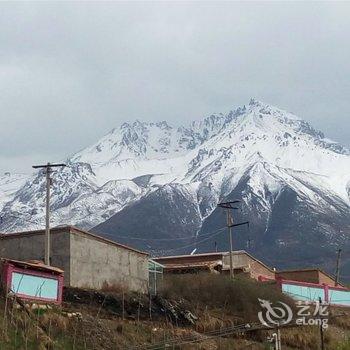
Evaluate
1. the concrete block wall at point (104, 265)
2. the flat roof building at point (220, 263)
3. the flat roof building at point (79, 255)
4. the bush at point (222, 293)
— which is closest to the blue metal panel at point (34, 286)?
the flat roof building at point (79, 255)

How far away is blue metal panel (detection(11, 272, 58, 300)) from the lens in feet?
87.4

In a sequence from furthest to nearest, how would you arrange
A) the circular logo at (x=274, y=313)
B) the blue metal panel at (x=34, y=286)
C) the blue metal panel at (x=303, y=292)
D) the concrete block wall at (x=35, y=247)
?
the blue metal panel at (x=303, y=292) → the circular logo at (x=274, y=313) → the concrete block wall at (x=35, y=247) → the blue metal panel at (x=34, y=286)

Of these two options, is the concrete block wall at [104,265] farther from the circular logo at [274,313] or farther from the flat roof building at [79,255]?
the circular logo at [274,313]

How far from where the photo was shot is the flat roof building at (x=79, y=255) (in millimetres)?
32562

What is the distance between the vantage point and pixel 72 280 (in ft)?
105

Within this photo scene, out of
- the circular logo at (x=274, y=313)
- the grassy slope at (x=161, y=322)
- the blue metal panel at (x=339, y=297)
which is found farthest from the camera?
the blue metal panel at (x=339, y=297)

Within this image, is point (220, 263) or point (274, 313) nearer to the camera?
point (274, 313)

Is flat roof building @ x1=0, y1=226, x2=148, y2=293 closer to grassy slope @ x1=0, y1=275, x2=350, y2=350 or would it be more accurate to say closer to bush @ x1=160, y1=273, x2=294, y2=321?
bush @ x1=160, y1=273, x2=294, y2=321

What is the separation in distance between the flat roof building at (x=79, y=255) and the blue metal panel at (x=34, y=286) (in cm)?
345

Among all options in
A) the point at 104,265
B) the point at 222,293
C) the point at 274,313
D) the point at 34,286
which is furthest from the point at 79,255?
the point at 274,313

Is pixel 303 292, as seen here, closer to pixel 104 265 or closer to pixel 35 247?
pixel 104 265

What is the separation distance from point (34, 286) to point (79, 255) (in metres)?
5.65

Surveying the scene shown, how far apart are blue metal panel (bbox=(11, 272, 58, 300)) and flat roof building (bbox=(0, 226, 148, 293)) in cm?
345

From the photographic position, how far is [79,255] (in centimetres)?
3291
